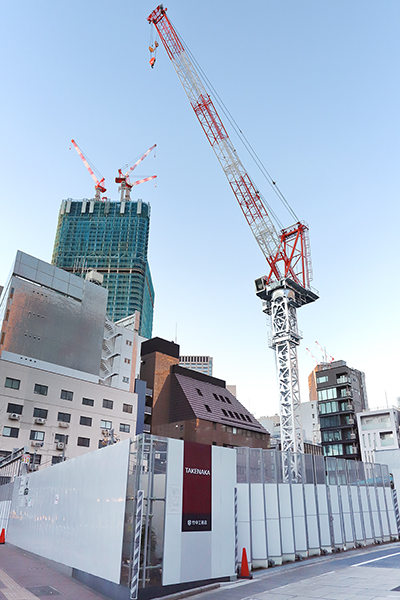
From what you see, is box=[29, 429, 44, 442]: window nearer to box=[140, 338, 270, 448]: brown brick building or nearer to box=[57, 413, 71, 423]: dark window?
box=[57, 413, 71, 423]: dark window

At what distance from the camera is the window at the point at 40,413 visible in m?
58.1

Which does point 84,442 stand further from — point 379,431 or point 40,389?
point 379,431

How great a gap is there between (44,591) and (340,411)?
8140 cm

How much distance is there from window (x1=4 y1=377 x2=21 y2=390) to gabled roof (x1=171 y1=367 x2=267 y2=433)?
83.8ft

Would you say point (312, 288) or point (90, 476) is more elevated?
point (312, 288)

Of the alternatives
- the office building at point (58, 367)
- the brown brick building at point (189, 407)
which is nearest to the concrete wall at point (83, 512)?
the office building at point (58, 367)

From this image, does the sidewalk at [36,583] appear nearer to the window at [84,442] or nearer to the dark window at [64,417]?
the dark window at [64,417]

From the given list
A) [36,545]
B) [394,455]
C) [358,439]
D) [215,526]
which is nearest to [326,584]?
[215,526]

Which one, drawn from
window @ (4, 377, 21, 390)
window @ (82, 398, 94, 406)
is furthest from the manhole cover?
window @ (82, 398, 94, 406)

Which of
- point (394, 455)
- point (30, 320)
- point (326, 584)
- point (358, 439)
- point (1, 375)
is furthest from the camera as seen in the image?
point (358, 439)

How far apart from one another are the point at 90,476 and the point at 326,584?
8439 mm

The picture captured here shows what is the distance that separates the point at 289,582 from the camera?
1369cm

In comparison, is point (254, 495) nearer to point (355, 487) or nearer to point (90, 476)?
point (90, 476)

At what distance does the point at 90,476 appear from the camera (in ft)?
49.0
